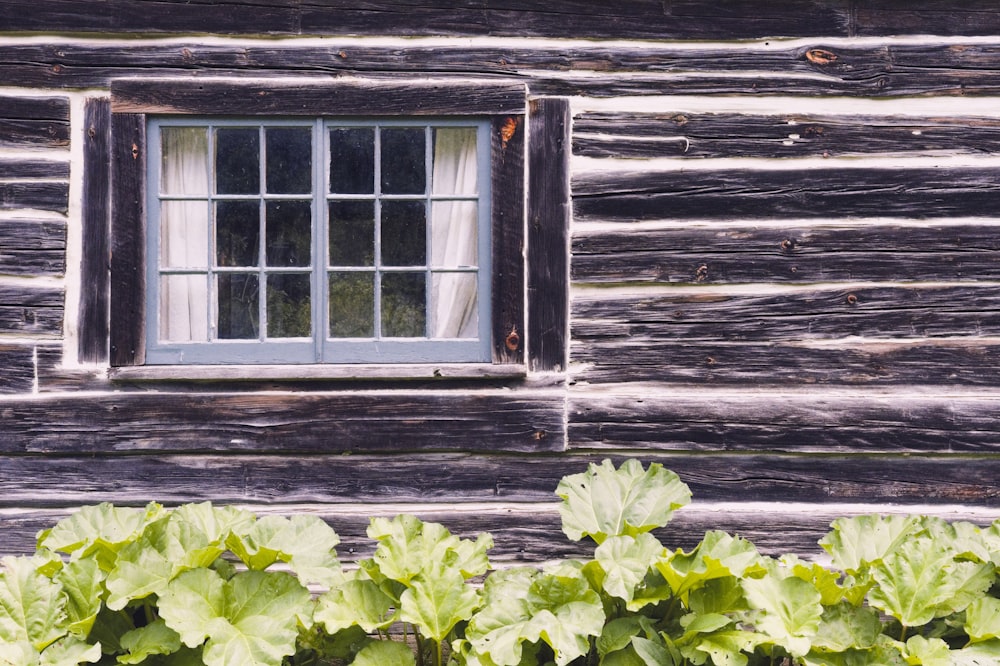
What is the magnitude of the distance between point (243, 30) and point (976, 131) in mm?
3274

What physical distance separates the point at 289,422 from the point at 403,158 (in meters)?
1.28

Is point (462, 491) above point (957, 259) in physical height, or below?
below

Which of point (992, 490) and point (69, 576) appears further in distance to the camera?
point (992, 490)

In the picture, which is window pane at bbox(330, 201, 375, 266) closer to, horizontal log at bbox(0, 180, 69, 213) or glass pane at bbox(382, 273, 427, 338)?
glass pane at bbox(382, 273, 427, 338)

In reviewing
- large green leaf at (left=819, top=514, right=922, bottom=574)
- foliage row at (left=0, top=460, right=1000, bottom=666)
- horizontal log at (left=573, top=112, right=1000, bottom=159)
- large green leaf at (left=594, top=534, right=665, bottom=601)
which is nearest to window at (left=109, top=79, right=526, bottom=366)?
horizontal log at (left=573, top=112, right=1000, bottom=159)

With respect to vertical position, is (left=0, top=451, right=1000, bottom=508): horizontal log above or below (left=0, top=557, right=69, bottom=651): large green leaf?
above

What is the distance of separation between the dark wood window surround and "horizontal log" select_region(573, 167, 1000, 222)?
0.80 ft

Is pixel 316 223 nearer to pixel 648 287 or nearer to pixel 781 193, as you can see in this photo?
pixel 648 287

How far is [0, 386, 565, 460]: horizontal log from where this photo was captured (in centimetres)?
367

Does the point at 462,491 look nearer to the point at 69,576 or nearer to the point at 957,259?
the point at 69,576

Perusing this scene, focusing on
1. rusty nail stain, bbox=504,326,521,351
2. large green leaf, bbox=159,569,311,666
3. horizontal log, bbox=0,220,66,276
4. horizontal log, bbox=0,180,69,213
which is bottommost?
large green leaf, bbox=159,569,311,666

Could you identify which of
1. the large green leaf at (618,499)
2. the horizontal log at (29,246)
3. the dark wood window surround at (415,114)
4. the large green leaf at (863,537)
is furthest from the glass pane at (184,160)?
the large green leaf at (863,537)

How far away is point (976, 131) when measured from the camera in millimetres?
3752

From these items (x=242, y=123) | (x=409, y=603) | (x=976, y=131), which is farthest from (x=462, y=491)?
(x=976, y=131)
